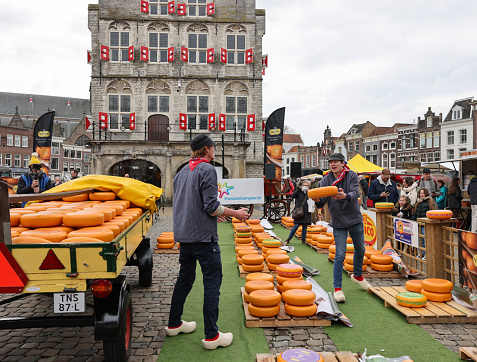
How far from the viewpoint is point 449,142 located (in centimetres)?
4384

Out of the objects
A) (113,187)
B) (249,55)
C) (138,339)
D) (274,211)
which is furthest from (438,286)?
(249,55)

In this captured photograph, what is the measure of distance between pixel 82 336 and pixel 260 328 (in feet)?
6.39

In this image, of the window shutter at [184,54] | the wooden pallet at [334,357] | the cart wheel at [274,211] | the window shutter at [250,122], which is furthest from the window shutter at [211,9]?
the wooden pallet at [334,357]

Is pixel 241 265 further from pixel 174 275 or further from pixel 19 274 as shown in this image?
pixel 19 274

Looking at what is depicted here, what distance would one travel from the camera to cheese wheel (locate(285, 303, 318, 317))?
13.2ft

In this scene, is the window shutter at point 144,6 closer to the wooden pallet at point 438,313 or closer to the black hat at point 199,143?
the black hat at point 199,143

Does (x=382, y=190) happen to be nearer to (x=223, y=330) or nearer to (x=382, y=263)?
(x=382, y=263)

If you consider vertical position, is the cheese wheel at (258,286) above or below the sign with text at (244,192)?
below

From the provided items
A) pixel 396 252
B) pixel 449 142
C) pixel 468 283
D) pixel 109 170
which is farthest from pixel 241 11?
pixel 449 142

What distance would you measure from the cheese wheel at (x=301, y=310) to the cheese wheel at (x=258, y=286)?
0.44m

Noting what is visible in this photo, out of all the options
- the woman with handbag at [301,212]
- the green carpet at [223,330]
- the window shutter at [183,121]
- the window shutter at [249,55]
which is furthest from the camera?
the window shutter at [249,55]

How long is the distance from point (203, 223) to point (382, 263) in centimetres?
425

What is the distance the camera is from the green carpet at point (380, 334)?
3371 millimetres

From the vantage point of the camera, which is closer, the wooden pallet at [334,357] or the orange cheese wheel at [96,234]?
the orange cheese wheel at [96,234]
